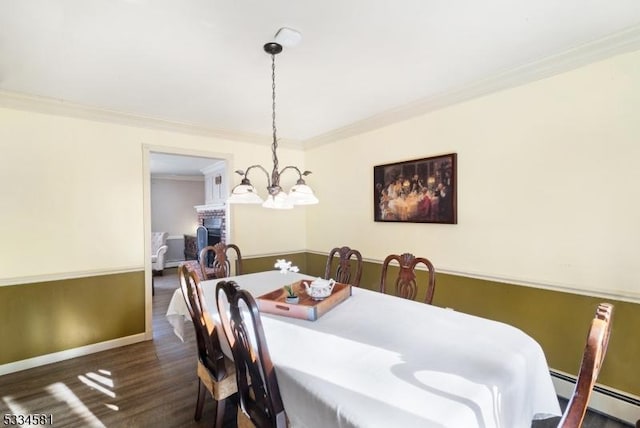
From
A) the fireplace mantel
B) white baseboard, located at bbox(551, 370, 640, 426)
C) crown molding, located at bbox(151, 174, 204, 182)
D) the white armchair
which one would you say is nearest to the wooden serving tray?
white baseboard, located at bbox(551, 370, 640, 426)

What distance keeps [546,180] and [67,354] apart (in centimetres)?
440

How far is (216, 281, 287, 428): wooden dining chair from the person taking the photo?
3.69 feet

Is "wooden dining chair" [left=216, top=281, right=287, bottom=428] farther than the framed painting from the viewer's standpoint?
No

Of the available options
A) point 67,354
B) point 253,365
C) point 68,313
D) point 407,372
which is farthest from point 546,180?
point 67,354

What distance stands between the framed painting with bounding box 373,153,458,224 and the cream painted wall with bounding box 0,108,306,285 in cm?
227

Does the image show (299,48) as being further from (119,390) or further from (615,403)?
(615,403)

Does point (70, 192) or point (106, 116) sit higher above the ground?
point (106, 116)

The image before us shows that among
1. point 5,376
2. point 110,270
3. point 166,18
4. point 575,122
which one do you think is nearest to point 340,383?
point 166,18

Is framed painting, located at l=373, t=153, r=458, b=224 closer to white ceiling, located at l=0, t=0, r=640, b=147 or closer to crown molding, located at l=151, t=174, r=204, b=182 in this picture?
white ceiling, located at l=0, t=0, r=640, b=147

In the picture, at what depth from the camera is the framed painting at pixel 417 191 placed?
105 inches

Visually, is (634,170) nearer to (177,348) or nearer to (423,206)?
(423,206)

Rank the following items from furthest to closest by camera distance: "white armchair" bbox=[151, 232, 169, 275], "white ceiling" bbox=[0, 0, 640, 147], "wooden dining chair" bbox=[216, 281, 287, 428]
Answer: "white armchair" bbox=[151, 232, 169, 275], "white ceiling" bbox=[0, 0, 640, 147], "wooden dining chair" bbox=[216, 281, 287, 428]

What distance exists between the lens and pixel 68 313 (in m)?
2.84

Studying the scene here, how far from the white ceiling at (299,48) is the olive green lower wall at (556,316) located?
161 cm
